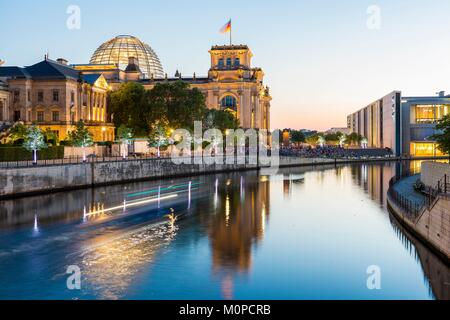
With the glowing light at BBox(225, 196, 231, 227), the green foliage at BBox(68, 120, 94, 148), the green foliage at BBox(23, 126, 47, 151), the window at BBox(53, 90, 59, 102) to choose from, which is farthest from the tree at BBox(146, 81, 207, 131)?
the glowing light at BBox(225, 196, 231, 227)

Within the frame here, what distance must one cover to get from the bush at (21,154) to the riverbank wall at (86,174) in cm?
606

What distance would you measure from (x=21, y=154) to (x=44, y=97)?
134ft

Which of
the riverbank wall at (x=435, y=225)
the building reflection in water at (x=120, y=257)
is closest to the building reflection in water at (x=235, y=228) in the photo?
the building reflection in water at (x=120, y=257)

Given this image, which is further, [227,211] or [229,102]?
[229,102]

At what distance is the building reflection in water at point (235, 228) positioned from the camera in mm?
33438

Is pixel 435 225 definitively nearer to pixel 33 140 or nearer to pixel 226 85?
pixel 33 140

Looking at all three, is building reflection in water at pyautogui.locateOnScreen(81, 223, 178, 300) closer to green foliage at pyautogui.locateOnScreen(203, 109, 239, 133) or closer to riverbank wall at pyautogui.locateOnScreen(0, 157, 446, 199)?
riverbank wall at pyautogui.locateOnScreen(0, 157, 446, 199)

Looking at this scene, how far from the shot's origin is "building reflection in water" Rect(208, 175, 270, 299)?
33.4m

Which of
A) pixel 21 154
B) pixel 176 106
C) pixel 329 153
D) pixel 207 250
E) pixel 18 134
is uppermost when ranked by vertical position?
pixel 176 106

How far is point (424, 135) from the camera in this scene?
18825 centimetres

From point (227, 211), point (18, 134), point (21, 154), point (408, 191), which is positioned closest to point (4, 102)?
point (18, 134)

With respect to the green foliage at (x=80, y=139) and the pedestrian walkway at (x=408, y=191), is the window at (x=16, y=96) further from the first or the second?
the pedestrian walkway at (x=408, y=191)

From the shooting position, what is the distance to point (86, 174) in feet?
246

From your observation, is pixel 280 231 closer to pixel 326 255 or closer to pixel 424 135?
pixel 326 255
